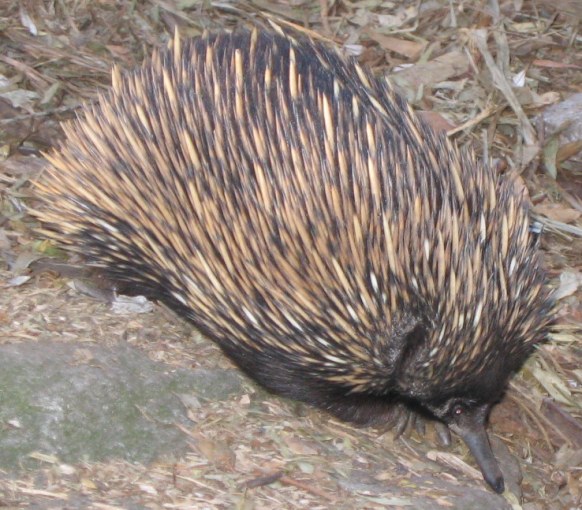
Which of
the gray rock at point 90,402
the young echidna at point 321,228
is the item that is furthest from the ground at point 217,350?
the young echidna at point 321,228

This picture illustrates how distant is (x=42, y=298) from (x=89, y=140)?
2.01ft

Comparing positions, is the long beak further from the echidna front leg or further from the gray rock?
the gray rock

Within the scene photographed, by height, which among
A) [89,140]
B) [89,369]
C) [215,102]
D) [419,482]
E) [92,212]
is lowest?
[419,482]

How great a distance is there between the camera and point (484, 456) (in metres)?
3.69

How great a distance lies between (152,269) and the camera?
3922mm

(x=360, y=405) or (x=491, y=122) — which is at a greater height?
(x=491, y=122)

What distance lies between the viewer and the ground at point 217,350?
337 centimetres

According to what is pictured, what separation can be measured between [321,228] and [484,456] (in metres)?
1.03

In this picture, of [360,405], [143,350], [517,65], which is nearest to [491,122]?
[517,65]

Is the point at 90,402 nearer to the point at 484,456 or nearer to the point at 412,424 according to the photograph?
the point at 412,424

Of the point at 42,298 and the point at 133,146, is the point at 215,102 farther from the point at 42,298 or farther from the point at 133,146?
the point at 42,298

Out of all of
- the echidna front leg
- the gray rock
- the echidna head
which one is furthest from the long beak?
the gray rock

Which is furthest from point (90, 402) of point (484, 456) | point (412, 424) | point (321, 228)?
point (484, 456)

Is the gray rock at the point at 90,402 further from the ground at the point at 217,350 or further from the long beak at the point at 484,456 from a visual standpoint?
the long beak at the point at 484,456
